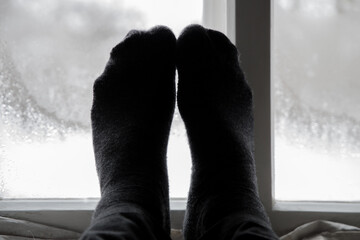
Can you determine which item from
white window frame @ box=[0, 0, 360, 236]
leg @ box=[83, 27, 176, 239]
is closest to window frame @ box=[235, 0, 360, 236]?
white window frame @ box=[0, 0, 360, 236]

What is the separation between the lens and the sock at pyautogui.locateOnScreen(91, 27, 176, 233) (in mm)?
870

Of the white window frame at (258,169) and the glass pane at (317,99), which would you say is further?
the glass pane at (317,99)

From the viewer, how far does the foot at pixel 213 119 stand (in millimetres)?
842

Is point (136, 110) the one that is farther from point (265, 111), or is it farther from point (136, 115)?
point (265, 111)

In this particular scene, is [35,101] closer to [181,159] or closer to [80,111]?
[80,111]

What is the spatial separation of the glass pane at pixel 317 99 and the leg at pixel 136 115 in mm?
236

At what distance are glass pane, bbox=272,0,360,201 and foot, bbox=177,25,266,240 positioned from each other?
0.10m

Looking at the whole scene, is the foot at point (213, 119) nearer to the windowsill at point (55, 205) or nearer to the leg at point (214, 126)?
the leg at point (214, 126)

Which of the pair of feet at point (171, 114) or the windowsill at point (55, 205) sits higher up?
the pair of feet at point (171, 114)

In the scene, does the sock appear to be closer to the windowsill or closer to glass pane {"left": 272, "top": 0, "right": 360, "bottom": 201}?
the windowsill

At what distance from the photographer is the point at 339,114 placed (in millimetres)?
1014

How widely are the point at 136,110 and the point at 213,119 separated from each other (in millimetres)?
153

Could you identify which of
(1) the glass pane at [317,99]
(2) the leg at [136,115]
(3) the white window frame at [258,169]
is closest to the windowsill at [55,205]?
(3) the white window frame at [258,169]

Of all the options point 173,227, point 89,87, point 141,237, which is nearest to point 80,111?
point 89,87
